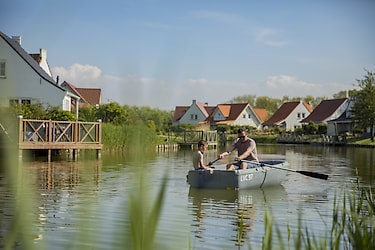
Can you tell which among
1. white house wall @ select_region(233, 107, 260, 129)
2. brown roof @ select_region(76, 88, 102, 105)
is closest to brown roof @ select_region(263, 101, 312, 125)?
white house wall @ select_region(233, 107, 260, 129)

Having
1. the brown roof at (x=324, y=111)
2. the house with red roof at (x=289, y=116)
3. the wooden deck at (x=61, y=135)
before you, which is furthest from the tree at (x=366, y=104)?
the wooden deck at (x=61, y=135)

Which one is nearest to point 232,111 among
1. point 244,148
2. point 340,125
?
point 340,125

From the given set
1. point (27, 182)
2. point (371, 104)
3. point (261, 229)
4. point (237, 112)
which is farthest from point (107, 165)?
point (237, 112)

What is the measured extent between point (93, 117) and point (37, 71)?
3083cm

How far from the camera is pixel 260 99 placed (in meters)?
112

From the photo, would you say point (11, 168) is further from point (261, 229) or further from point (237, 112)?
point (237, 112)

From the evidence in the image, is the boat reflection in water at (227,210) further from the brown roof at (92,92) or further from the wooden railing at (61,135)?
the wooden railing at (61,135)

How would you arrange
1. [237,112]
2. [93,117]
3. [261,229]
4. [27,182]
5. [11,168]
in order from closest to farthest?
[11,168] < [27,182] < [93,117] < [261,229] < [237,112]

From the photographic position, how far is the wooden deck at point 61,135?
24.8 m

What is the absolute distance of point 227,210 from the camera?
38.3ft

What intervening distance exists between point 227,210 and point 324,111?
6879cm

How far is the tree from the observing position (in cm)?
5775

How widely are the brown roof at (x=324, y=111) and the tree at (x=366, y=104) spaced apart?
1452 cm

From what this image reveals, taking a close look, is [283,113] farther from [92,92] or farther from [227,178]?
[92,92]
